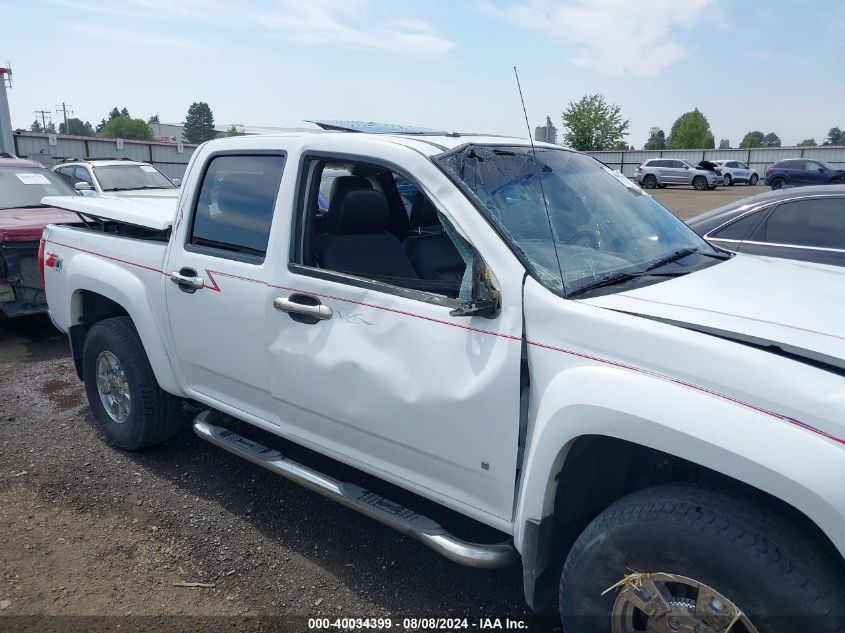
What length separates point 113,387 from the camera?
4.38 m

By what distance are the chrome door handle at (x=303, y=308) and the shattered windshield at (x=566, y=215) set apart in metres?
0.79

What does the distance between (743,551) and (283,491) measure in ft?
8.72

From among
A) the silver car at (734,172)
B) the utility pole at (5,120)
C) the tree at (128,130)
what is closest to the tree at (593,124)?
the silver car at (734,172)

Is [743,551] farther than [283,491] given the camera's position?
No

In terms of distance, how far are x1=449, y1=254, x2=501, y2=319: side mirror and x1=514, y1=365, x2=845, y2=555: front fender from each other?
1.02 ft

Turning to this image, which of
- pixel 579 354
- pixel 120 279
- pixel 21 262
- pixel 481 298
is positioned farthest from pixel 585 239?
pixel 21 262

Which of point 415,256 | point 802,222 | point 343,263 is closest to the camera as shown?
point 343,263

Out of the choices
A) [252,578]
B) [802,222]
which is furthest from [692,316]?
[802,222]

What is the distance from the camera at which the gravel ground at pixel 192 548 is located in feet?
9.70

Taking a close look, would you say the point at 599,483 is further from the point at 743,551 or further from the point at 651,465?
the point at 743,551

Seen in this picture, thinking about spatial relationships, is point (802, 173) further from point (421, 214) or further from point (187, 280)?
point (187, 280)

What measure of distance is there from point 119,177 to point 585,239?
1179 centimetres

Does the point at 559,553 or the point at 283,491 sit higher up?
the point at 559,553

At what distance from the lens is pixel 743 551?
1866 millimetres
